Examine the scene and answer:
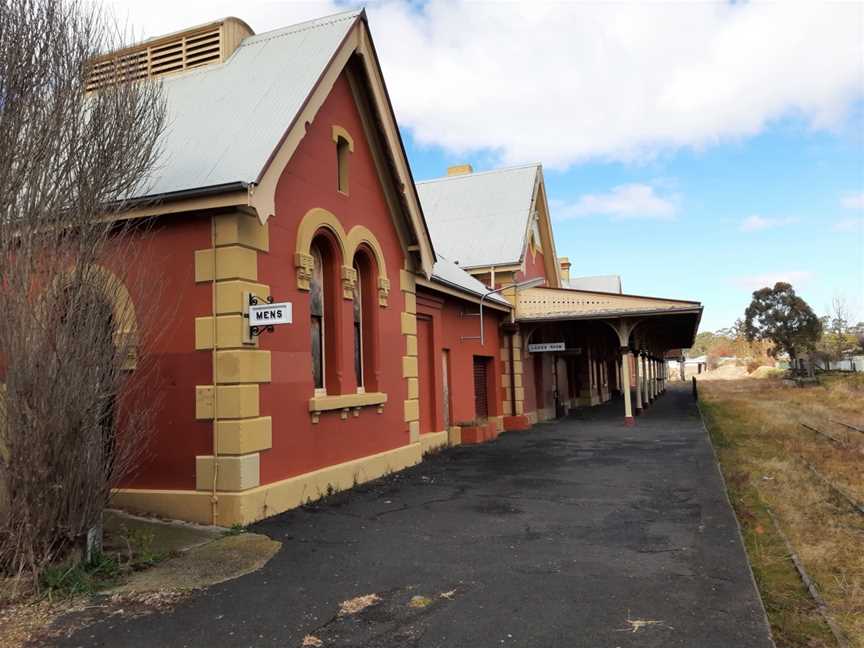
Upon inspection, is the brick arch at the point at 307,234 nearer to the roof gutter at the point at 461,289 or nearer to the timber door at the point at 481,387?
the roof gutter at the point at 461,289

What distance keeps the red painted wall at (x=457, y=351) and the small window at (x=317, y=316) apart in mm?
4585

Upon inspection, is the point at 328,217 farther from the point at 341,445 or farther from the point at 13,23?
the point at 13,23

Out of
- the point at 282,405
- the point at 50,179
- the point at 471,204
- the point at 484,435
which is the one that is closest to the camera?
the point at 50,179

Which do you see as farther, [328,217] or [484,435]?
[484,435]

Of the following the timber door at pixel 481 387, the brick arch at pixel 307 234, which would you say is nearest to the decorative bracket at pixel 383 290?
the brick arch at pixel 307 234

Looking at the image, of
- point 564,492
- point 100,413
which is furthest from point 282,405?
point 564,492

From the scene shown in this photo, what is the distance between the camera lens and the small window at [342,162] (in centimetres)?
1027

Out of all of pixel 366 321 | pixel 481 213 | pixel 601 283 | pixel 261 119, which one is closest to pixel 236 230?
pixel 261 119

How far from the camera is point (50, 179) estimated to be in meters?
5.49

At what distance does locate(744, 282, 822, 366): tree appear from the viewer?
2121 inches

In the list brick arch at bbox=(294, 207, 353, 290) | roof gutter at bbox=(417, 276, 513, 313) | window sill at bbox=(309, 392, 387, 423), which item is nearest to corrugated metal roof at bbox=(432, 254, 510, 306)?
roof gutter at bbox=(417, 276, 513, 313)

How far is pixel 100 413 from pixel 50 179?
6.45 ft

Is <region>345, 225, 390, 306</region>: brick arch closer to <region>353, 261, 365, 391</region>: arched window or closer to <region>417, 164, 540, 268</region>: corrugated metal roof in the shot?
<region>353, 261, 365, 391</region>: arched window

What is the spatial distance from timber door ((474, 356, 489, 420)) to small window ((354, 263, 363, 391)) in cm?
819
